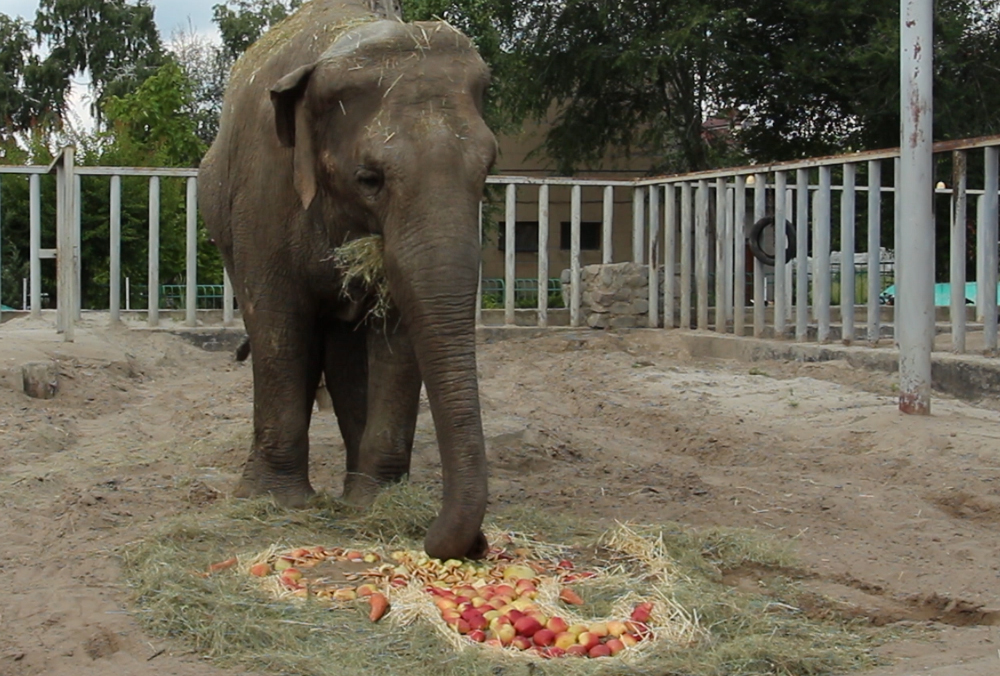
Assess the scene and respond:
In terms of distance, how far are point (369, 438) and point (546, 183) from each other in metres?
10.5

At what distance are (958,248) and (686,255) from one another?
5.22 m

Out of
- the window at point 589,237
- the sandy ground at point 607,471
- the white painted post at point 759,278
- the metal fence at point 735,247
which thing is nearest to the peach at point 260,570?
the sandy ground at point 607,471

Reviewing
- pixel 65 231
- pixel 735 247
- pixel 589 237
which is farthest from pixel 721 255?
pixel 589 237

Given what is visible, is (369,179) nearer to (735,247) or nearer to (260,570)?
(260,570)

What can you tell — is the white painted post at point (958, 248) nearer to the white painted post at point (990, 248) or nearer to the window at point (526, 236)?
the white painted post at point (990, 248)

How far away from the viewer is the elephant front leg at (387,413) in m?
5.89

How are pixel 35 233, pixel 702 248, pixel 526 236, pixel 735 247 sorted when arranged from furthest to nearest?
pixel 526 236 < pixel 702 248 < pixel 735 247 < pixel 35 233

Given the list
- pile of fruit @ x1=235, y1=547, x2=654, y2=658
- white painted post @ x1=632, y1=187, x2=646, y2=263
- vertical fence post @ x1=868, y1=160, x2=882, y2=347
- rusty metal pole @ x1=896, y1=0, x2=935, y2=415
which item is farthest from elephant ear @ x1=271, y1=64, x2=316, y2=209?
white painted post @ x1=632, y1=187, x2=646, y2=263

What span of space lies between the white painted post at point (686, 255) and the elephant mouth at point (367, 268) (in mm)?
10006

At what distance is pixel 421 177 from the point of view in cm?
493

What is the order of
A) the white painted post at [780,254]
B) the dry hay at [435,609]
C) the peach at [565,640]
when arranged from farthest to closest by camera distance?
the white painted post at [780,254]
the peach at [565,640]
the dry hay at [435,609]

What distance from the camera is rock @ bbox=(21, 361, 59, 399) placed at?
379 inches

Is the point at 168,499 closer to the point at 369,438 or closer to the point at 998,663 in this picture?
the point at 369,438

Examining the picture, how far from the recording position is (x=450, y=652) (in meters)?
3.96
